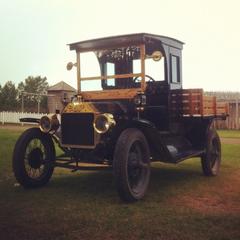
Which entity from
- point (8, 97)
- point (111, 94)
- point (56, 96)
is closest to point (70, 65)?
point (111, 94)

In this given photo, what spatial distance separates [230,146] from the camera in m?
14.4

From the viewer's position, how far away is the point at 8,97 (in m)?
40.7

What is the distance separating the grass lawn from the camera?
4812 millimetres

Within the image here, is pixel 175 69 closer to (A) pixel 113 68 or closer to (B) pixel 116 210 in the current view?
(A) pixel 113 68

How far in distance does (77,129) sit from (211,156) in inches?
142

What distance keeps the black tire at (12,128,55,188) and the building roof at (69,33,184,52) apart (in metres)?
1.77

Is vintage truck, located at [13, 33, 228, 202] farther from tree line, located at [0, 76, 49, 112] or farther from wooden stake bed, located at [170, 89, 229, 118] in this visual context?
tree line, located at [0, 76, 49, 112]

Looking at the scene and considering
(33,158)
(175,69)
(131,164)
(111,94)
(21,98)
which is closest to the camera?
(131,164)

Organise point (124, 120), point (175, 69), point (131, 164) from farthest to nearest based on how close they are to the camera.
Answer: point (175, 69) → point (124, 120) → point (131, 164)

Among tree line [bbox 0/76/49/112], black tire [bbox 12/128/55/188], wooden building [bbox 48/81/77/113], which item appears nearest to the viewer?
black tire [bbox 12/128/55/188]

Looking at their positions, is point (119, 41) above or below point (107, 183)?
above

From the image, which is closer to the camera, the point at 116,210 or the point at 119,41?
the point at 116,210

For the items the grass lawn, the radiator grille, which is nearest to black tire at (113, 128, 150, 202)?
the grass lawn

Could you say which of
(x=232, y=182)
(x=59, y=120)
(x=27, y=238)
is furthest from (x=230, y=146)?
(x=27, y=238)
